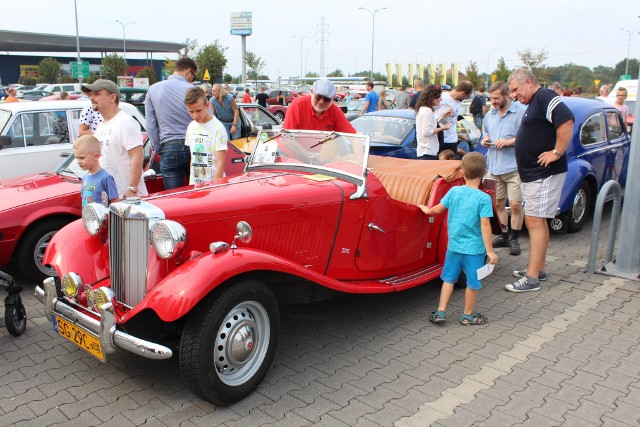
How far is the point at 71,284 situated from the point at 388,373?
82.8 inches

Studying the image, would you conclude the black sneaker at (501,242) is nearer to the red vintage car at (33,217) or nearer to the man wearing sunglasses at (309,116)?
the man wearing sunglasses at (309,116)

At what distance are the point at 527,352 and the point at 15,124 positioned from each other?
21.0ft

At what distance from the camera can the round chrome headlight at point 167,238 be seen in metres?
3.15

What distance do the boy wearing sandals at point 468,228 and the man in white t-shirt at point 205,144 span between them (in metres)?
1.85

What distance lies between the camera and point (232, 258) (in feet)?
10.5

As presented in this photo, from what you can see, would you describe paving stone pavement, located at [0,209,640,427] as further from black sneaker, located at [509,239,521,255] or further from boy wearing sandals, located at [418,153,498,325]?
black sneaker, located at [509,239,521,255]

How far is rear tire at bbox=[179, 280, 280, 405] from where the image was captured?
9.98ft

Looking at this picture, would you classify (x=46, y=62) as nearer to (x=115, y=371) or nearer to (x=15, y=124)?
(x=15, y=124)

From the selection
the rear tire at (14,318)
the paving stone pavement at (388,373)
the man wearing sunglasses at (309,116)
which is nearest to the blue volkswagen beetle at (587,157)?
the paving stone pavement at (388,373)

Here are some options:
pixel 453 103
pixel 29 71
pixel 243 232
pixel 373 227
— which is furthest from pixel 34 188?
pixel 29 71

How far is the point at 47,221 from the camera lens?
17.3 ft

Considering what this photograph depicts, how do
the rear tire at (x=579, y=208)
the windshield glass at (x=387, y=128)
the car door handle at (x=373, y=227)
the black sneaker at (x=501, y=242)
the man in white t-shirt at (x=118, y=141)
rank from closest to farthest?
1. the car door handle at (x=373, y=227)
2. the man in white t-shirt at (x=118, y=141)
3. the black sneaker at (x=501, y=242)
4. the rear tire at (x=579, y=208)
5. the windshield glass at (x=387, y=128)

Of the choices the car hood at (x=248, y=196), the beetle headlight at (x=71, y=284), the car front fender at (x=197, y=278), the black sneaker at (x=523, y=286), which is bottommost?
the black sneaker at (x=523, y=286)

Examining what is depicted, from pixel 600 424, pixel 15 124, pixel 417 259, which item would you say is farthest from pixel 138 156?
pixel 600 424
